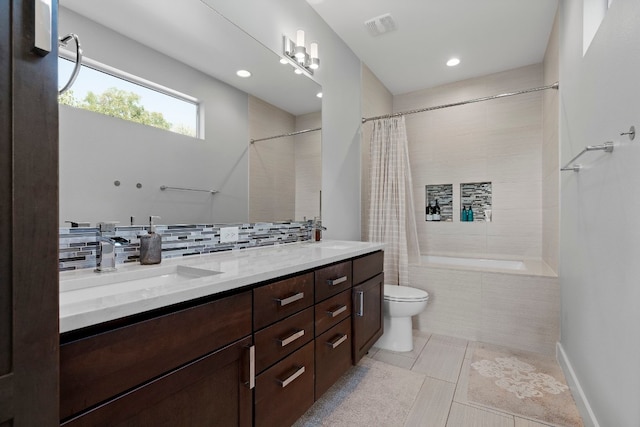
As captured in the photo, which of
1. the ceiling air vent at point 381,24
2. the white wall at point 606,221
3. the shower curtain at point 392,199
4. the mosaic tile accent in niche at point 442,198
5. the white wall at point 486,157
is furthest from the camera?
the mosaic tile accent in niche at point 442,198

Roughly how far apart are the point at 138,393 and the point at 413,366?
1.88 metres

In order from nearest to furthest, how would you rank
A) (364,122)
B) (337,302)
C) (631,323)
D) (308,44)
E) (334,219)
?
(631,323) < (337,302) < (308,44) < (334,219) < (364,122)

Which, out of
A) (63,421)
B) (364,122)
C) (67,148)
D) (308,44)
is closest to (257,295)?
(63,421)

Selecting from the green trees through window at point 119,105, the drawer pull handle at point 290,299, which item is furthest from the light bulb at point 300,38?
the drawer pull handle at point 290,299

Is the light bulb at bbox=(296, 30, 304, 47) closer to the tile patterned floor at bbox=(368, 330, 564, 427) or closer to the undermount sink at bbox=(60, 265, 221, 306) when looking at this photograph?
the undermount sink at bbox=(60, 265, 221, 306)

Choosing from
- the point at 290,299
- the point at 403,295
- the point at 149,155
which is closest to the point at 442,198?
the point at 403,295

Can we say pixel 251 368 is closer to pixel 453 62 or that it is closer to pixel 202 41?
pixel 202 41

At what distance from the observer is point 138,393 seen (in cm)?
74

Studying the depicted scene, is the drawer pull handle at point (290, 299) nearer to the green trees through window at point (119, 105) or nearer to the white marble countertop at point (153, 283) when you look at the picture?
the white marble countertop at point (153, 283)

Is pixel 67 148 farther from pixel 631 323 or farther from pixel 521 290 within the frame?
pixel 521 290

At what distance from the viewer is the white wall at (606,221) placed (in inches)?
41.8

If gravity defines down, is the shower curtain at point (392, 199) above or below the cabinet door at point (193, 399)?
above

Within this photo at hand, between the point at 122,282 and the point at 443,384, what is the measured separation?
1.87m

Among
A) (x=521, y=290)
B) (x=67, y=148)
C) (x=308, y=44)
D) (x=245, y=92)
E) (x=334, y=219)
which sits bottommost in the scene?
(x=521, y=290)
